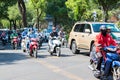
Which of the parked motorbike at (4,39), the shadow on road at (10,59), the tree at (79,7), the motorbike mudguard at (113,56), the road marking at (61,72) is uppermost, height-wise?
the tree at (79,7)

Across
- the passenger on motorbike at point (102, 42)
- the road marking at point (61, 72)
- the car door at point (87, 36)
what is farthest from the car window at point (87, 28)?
the passenger on motorbike at point (102, 42)

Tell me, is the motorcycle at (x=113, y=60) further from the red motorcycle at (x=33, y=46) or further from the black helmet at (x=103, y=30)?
the red motorcycle at (x=33, y=46)

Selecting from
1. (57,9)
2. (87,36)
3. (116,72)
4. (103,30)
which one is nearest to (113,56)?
(116,72)

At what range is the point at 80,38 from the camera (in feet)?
72.5

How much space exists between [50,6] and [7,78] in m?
53.4

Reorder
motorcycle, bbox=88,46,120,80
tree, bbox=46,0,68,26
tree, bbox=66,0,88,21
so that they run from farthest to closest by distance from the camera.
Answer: tree, bbox=46,0,68,26 → tree, bbox=66,0,88,21 → motorcycle, bbox=88,46,120,80

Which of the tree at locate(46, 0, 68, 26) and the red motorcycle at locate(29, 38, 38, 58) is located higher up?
the tree at locate(46, 0, 68, 26)

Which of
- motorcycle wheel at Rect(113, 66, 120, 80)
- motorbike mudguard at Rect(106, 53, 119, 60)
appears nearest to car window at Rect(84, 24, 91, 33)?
motorbike mudguard at Rect(106, 53, 119, 60)

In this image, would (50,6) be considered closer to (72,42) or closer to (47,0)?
(47,0)

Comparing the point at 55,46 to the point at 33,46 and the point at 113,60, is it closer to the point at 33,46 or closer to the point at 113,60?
the point at 33,46

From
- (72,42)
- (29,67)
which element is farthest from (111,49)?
(72,42)

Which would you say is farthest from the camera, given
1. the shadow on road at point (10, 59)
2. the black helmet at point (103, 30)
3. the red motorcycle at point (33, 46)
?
the red motorcycle at point (33, 46)

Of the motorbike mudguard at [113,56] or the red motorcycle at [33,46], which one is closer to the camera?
the motorbike mudguard at [113,56]

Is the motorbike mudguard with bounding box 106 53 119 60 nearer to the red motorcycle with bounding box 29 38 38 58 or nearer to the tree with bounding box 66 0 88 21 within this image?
the red motorcycle with bounding box 29 38 38 58
